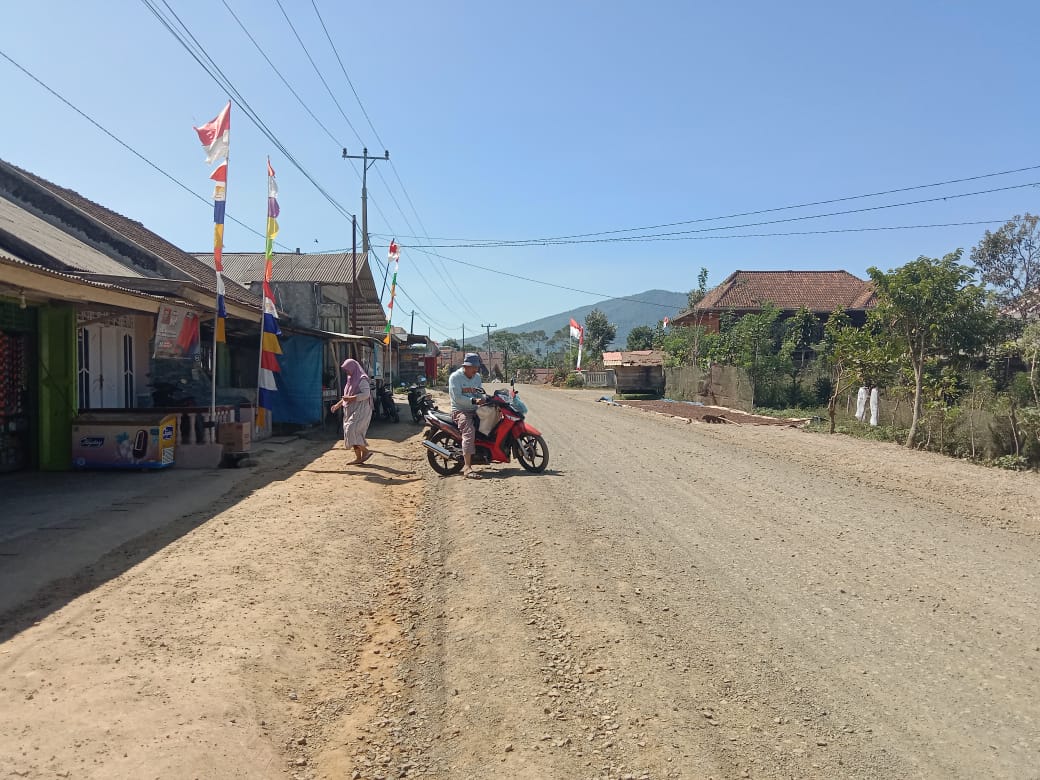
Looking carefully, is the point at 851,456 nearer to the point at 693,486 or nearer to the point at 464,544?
the point at 693,486

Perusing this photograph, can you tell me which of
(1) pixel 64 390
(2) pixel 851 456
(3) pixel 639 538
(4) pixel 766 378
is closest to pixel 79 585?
(3) pixel 639 538

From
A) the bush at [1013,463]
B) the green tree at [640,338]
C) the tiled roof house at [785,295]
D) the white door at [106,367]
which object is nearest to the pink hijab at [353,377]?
the white door at [106,367]

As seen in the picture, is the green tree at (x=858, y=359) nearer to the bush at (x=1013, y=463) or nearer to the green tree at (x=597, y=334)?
the bush at (x=1013, y=463)

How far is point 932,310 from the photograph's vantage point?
14.0m

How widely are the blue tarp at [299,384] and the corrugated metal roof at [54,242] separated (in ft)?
13.9

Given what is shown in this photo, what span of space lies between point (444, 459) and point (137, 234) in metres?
12.7

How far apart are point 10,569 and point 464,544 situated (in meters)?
3.42

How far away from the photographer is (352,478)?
10.3 meters

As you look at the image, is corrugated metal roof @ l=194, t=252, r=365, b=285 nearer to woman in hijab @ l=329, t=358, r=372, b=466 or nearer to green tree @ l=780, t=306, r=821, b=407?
green tree @ l=780, t=306, r=821, b=407

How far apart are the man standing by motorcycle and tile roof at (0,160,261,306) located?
6716mm

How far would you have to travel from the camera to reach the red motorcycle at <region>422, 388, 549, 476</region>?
1009 cm

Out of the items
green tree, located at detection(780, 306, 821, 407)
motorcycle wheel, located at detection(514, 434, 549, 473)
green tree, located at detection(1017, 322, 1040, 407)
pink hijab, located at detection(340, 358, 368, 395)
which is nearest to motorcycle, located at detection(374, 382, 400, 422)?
pink hijab, located at detection(340, 358, 368, 395)

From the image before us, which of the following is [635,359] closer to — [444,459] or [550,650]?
[444,459]

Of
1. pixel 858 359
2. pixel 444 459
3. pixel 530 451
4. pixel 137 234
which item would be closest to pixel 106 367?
pixel 444 459
